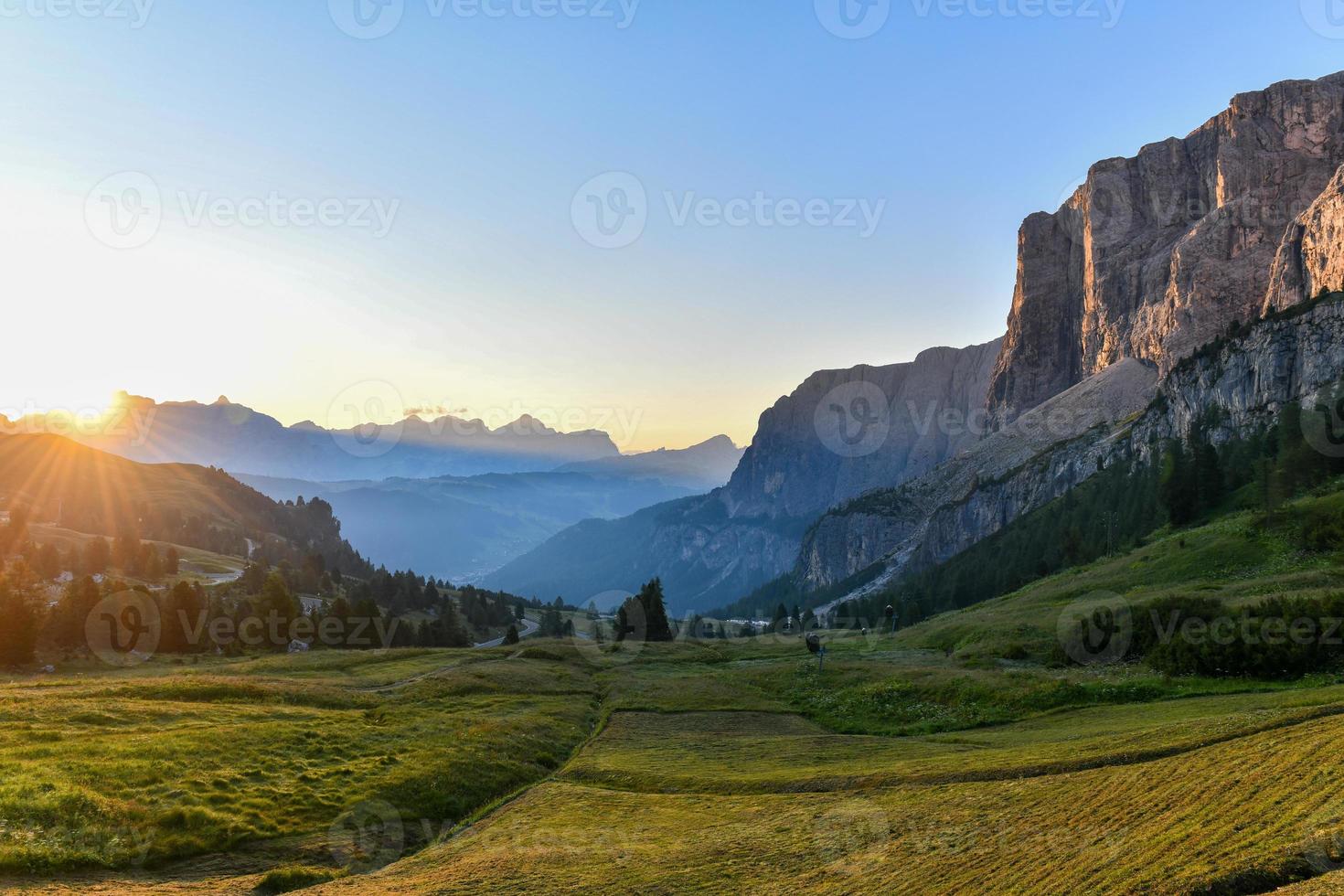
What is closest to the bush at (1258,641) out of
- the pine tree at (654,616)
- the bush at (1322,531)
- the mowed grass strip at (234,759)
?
the bush at (1322,531)

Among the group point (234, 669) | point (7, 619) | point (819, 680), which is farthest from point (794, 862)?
point (7, 619)

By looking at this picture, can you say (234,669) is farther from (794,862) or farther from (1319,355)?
(1319,355)

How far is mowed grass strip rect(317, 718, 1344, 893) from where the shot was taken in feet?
50.1

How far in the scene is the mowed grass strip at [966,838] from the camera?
15281 mm

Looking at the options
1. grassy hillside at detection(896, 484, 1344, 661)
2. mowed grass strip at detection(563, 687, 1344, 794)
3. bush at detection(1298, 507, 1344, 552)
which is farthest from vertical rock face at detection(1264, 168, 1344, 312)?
mowed grass strip at detection(563, 687, 1344, 794)

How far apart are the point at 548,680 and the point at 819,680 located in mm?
24535

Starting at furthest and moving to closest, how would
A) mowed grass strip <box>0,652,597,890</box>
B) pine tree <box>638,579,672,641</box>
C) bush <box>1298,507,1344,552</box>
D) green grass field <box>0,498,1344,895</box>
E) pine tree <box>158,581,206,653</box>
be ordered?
pine tree <box>638,579,672,641</box>
pine tree <box>158,581,206,653</box>
bush <box>1298,507,1344,552</box>
mowed grass strip <box>0,652,597,890</box>
green grass field <box>0,498,1344,895</box>

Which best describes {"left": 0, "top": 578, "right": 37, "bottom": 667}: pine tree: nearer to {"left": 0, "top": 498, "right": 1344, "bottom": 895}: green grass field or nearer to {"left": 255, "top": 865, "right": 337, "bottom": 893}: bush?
{"left": 0, "top": 498, "right": 1344, "bottom": 895}: green grass field

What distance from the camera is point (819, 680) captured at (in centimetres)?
6469

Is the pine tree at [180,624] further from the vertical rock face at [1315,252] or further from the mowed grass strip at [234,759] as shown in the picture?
the vertical rock face at [1315,252]

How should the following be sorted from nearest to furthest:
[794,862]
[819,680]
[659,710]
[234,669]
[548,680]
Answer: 1. [794,862]
2. [659,710]
3. [819,680]
4. [548,680]
5. [234,669]

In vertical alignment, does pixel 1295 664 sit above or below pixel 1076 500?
below

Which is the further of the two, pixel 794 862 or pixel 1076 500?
pixel 1076 500

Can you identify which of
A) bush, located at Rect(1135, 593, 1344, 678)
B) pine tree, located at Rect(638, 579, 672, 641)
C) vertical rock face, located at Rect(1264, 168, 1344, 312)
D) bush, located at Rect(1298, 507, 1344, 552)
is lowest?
pine tree, located at Rect(638, 579, 672, 641)
